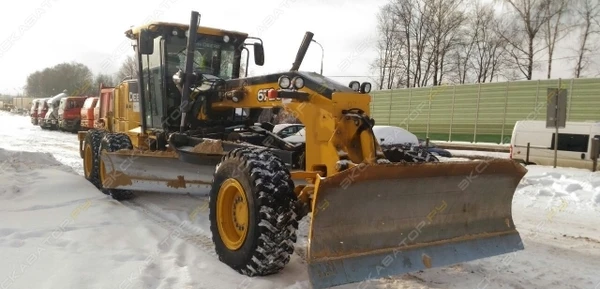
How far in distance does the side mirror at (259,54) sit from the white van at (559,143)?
10730 millimetres

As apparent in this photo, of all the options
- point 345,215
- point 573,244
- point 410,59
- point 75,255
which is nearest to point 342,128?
point 345,215

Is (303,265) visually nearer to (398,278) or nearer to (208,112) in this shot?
(398,278)

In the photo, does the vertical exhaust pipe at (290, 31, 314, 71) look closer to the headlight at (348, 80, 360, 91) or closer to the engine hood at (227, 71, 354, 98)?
the engine hood at (227, 71, 354, 98)

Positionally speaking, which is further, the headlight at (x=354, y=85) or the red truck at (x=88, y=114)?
the red truck at (x=88, y=114)

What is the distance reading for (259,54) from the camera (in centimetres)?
771

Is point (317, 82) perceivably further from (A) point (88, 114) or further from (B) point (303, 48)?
(A) point (88, 114)

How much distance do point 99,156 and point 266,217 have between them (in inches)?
208

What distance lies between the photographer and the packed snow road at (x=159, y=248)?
4234 millimetres

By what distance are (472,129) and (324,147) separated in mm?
23159

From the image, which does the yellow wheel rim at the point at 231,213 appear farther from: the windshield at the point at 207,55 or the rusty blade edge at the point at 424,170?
the windshield at the point at 207,55

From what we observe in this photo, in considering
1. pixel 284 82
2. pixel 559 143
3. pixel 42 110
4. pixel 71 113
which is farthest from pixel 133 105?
pixel 42 110

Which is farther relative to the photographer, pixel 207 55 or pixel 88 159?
pixel 88 159

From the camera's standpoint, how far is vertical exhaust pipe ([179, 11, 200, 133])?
637 centimetres

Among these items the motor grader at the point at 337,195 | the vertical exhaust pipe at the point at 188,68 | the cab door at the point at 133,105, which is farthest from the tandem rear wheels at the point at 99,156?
the motor grader at the point at 337,195
